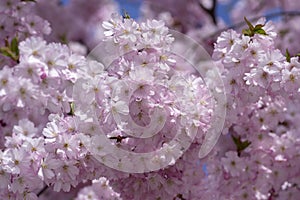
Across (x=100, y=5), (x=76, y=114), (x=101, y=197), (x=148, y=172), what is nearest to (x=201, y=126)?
(x=148, y=172)

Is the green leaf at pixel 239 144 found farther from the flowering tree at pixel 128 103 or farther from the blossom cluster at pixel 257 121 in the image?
the flowering tree at pixel 128 103

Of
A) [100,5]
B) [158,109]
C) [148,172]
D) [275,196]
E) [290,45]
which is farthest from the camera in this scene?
[100,5]

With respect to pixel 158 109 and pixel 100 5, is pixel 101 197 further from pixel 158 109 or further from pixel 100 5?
pixel 100 5

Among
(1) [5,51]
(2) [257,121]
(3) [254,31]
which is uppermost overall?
(3) [254,31]

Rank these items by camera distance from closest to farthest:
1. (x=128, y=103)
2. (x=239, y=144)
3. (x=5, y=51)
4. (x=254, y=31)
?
(x=128, y=103)
(x=254, y=31)
(x=5, y=51)
(x=239, y=144)

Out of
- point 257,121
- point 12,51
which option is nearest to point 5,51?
point 12,51

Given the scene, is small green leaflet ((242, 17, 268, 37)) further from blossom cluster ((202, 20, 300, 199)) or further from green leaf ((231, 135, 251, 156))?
green leaf ((231, 135, 251, 156))

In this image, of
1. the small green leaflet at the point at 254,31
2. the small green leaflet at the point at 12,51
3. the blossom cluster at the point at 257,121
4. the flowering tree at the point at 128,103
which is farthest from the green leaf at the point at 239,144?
the small green leaflet at the point at 12,51

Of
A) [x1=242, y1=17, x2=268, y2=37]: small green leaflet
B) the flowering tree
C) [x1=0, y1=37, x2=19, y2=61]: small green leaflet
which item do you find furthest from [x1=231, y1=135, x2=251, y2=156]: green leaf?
[x1=0, y1=37, x2=19, y2=61]: small green leaflet

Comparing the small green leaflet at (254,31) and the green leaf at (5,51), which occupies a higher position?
the small green leaflet at (254,31)

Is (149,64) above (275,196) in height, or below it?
above

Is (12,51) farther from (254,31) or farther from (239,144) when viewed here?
(239,144)
